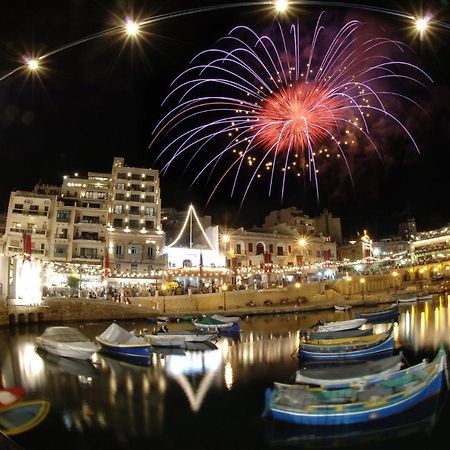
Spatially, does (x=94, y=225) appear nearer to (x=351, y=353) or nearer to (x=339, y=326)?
(x=339, y=326)

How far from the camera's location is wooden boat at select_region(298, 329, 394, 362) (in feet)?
82.4

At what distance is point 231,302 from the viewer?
5684 centimetres

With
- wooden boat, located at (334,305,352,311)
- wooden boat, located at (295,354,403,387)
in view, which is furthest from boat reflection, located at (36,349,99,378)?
wooden boat, located at (334,305,352,311)

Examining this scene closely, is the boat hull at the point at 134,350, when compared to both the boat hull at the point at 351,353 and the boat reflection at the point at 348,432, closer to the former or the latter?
the boat hull at the point at 351,353

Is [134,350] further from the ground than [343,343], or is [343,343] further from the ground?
[343,343]

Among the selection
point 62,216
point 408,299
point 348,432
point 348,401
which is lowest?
point 408,299

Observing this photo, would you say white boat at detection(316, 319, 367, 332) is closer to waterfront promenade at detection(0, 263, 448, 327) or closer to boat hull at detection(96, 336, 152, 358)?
boat hull at detection(96, 336, 152, 358)

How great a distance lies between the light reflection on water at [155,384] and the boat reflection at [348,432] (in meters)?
1.29

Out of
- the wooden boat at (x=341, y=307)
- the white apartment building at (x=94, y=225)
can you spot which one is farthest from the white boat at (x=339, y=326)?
the white apartment building at (x=94, y=225)

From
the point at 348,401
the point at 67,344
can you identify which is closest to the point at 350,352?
the point at 348,401

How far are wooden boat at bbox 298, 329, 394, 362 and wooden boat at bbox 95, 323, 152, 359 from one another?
1003 centimetres

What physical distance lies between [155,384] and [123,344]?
285 inches

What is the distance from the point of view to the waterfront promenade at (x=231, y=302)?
45.5 metres

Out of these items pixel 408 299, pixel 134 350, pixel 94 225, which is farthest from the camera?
pixel 408 299
